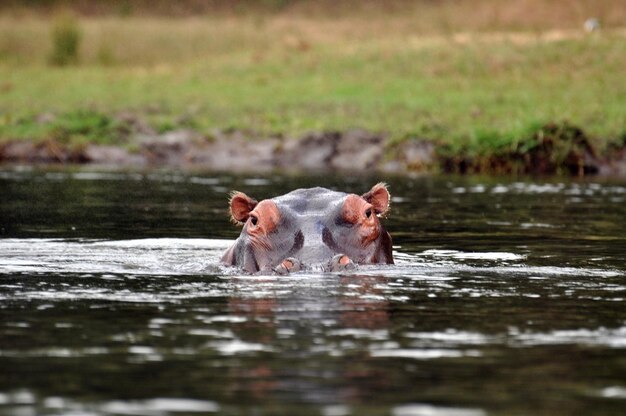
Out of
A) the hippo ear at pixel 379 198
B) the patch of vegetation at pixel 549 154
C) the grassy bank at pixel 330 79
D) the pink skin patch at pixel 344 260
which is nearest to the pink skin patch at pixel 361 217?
the hippo ear at pixel 379 198

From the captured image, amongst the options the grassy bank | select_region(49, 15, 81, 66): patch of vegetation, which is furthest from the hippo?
select_region(49, 15, 81, 66): patch of vegetation

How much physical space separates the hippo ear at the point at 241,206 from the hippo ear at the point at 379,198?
779mm

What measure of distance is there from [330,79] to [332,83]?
19.2 inches

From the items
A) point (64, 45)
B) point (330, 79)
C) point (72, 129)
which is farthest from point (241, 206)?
point (64, 45)

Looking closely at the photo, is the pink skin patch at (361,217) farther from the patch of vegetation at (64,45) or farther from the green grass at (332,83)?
the patch of vegetation at (64,45)

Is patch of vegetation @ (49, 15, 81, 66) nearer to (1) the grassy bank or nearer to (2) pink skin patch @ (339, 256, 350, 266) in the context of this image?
(1) the grassy bank

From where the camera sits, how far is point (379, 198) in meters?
9.72

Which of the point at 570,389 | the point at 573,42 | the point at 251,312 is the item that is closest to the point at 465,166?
the point at 573,42

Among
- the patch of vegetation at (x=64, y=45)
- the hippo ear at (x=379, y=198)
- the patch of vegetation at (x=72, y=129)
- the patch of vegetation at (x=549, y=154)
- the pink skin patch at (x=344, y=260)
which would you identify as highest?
the patch of vegetation at (x=64, y=45)

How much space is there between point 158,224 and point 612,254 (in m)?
4.85

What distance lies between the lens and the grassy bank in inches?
1004

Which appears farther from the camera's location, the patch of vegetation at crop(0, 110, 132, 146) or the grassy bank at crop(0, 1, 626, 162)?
the patch of vegetation at crop(0, 110, 132, 146)

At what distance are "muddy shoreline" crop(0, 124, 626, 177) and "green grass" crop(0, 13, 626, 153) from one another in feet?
0.73

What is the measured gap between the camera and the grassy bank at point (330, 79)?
25500 mm
